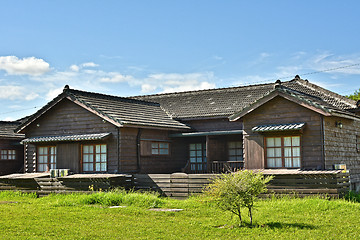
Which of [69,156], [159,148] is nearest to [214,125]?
[159,148]

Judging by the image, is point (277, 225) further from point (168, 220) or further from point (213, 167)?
point (213, 167)

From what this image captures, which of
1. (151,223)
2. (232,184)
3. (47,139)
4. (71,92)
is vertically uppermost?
(71,92)

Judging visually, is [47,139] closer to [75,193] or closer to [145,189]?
[75,193]

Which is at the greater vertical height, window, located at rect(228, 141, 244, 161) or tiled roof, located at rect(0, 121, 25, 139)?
tiled roof, located at rect(0, 121, 25, 139)

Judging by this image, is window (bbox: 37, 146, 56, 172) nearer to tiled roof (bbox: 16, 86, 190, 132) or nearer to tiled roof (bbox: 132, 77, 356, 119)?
tiled roof (bbox: 16, 86, 190, 132)

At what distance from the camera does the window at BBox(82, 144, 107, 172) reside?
22812 mm

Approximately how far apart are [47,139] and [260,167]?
1073 centimetres

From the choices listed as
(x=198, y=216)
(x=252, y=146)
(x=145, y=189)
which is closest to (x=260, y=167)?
(x=252, y=146)

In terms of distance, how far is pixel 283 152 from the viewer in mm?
19609

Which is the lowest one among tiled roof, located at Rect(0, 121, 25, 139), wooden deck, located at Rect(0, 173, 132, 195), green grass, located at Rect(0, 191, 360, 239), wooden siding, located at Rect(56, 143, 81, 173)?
green grass, located at Rect(0, 191, 360, 239)

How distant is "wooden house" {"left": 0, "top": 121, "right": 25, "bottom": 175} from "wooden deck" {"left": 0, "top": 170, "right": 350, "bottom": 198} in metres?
5.51

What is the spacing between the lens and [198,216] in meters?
14.4

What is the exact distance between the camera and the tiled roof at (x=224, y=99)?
2483 cm

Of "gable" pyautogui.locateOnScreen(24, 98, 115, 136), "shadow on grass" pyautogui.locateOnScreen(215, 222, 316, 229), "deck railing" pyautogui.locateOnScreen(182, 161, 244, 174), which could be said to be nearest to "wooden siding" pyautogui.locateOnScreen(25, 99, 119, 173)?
"gable" pyautogui.locateOnScreen(24, 98, 115, 136)
